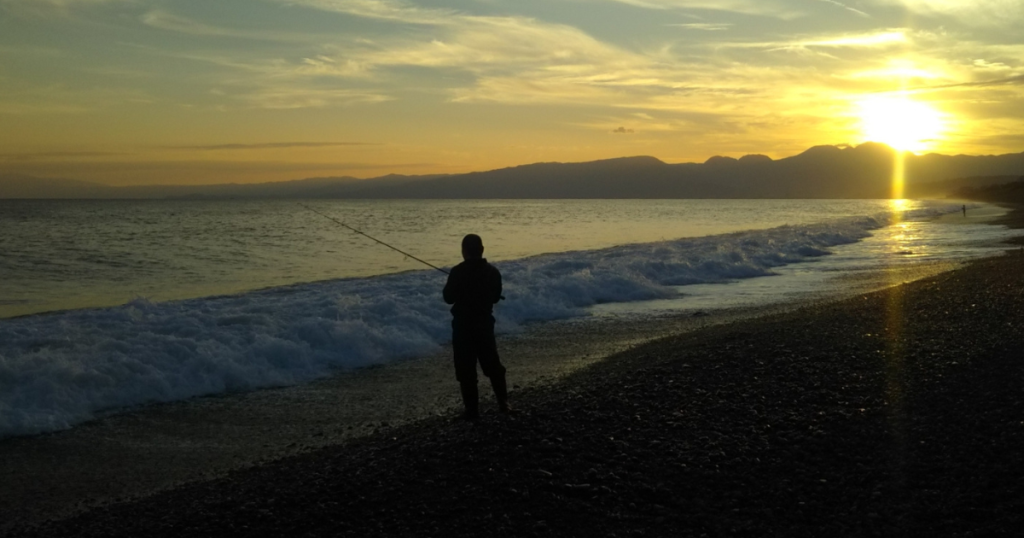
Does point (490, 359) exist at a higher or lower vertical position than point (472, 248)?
lower

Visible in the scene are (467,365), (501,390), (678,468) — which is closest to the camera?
(678,468)

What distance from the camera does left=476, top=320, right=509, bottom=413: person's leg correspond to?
25.3 ft

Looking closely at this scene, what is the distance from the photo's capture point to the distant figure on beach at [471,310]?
7637 mm

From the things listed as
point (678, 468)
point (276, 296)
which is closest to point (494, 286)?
point (678, 468)

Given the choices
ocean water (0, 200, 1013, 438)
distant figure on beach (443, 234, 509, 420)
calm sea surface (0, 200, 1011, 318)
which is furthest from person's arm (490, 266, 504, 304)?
calm sea surface (0, 200, 1011, 318)

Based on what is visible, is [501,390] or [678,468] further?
[501,390]

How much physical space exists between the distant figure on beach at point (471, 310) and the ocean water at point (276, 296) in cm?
474

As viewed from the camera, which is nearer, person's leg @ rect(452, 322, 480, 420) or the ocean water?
person's leg @ rect(452, 322, 480, 420)

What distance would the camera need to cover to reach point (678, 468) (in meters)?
6.17

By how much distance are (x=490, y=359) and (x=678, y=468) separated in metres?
2.27

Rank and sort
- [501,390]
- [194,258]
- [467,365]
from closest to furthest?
[467,365] → [501,390] → [194,258]

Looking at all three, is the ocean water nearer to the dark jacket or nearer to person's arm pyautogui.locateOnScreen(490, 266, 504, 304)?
the dark jacket

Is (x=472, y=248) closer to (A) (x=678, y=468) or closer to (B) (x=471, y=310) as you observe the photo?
(B) (x=471, y=310)

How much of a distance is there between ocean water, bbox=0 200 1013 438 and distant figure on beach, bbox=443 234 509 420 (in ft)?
15.6
